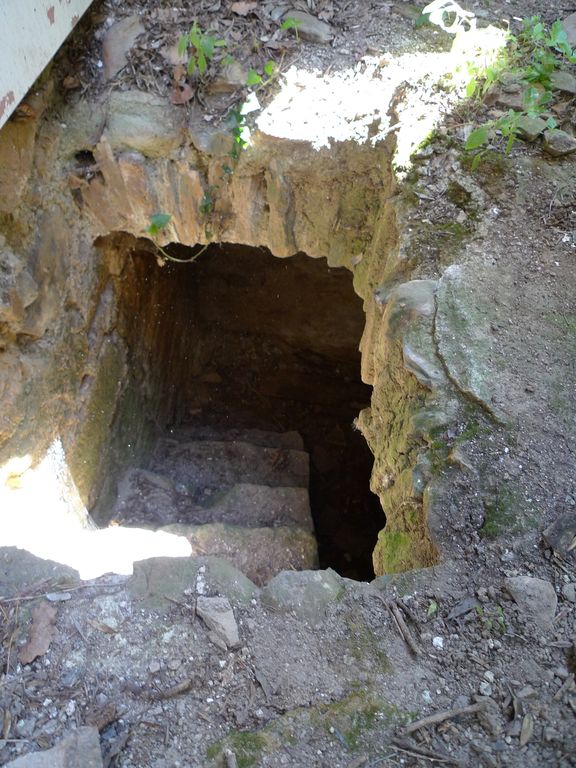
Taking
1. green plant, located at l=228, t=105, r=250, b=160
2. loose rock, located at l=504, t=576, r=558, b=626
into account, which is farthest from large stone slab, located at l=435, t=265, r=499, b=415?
green plant, located at l=228, t=105, r=250, b=160

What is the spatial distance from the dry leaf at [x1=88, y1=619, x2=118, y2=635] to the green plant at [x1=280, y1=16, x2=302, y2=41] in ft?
9.04

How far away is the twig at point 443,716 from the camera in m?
1.47

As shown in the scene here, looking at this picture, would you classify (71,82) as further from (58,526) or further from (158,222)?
(58,526)

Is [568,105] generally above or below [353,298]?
above

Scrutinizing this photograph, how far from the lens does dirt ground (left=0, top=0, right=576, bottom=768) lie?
1.47 meters

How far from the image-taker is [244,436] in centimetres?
492

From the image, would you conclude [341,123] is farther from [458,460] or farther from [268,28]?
[458,460]

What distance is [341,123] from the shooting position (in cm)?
272

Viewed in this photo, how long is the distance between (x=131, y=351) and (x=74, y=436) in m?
0.84

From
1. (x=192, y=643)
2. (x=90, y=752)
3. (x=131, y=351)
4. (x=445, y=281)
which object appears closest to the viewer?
(x=90, y=752)

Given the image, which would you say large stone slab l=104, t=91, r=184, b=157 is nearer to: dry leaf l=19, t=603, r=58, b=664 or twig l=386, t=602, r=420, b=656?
dry leaf l=19, t=603, r=58, b=664

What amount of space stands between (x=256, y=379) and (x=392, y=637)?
4.20 meters

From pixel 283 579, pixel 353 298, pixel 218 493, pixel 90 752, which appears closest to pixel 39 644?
pixel 90 752

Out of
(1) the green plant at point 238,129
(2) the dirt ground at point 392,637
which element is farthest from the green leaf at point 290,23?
(2) the dirt ground at point 392,637
